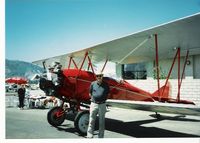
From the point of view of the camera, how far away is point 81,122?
6.01 m

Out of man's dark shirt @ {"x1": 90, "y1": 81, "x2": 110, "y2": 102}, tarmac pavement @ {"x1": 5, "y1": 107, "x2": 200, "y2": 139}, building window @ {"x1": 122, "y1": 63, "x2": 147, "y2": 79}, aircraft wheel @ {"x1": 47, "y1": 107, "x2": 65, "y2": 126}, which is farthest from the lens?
building window @ {"x1": 122, "y1": 63, "x2": 147, "y2": 79}

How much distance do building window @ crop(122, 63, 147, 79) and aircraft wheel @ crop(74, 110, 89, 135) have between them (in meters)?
8.43

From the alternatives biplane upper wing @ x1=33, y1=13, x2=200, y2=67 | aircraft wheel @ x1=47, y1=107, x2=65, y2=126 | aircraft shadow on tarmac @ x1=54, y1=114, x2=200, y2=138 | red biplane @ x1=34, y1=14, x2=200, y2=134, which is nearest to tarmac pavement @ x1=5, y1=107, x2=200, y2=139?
aircraft shadow on tarmac @ x1=54, y1=114, x2=200, y2=138

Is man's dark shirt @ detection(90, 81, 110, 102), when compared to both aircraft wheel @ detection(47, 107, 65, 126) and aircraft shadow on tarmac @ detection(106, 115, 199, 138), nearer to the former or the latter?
aircraft shadow on tarmac @ detection(106, 115, 199, 138)

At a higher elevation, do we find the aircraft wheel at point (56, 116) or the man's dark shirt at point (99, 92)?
the man's dark shirt at point (99, 92)

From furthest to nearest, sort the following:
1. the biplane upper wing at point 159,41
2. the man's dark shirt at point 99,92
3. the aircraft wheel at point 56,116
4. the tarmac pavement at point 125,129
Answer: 1. the aircraft wheel at point 56,116
2. the tarmac pavement at point 125,129
3. the biplane upper wing at point 159,41
4. the man's dark shirt at point 99,92

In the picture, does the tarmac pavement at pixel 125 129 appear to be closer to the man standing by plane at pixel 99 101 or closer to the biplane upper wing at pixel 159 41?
the man standing by plane at pixel 99 101

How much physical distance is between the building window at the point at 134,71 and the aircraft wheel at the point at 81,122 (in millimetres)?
8427

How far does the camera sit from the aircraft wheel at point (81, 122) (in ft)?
19.5

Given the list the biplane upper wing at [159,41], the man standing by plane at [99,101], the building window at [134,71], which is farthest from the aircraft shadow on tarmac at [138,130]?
the building window at [134,71]

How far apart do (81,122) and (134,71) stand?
8.94m

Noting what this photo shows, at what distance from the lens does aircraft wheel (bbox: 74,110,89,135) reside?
5.95m

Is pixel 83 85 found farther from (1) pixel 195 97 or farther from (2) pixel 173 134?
(1) pixel 195 97
